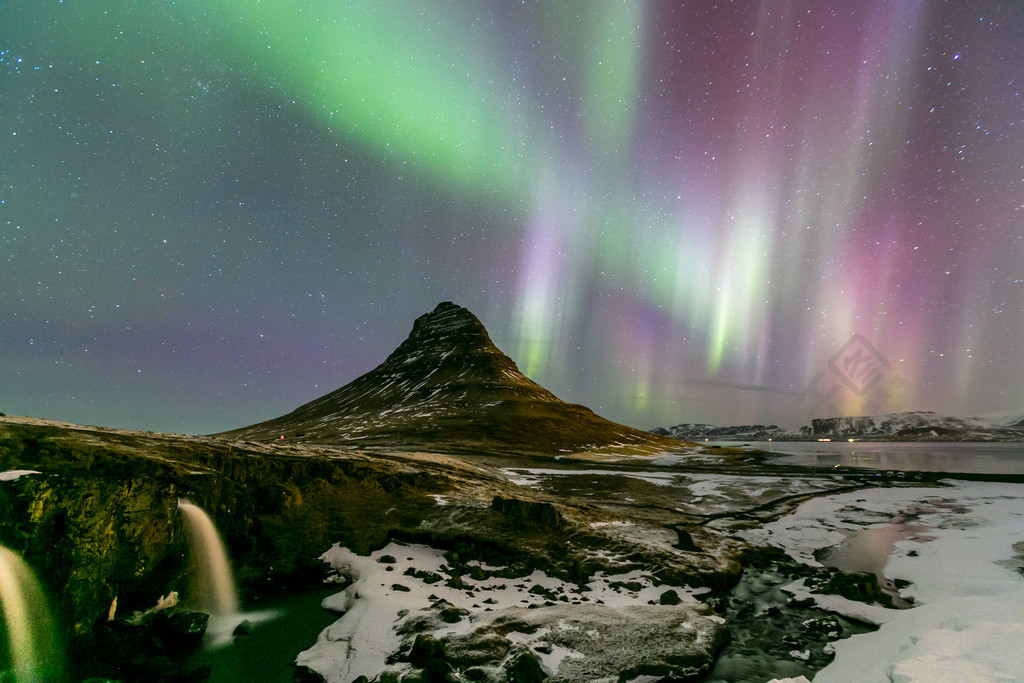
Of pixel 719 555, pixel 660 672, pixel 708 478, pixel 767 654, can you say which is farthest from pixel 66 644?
pixel 708 478

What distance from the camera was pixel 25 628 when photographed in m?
10.7

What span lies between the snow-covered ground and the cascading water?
19.3 meters

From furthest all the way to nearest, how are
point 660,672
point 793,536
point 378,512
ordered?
point 793,536
point 378,512
point 660,672

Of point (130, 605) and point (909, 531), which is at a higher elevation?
point (909, 531)

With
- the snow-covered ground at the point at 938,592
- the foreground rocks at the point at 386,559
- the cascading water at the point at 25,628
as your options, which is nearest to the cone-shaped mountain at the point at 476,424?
the snow-covered ground at the point at 938,592

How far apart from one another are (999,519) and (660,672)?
32.0 meters

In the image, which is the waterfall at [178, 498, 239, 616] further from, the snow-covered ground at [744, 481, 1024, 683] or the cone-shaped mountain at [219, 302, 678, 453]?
the cone-shaped mountain at [219, 302, 678, 453]

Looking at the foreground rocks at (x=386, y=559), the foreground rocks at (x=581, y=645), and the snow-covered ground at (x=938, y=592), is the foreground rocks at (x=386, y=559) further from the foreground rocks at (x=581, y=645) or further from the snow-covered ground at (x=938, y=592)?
the snow-covered ground at (x=938, y=592)

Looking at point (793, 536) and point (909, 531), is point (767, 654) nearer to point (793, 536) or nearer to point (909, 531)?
point (793, 536)

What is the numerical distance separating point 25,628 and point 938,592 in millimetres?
28745

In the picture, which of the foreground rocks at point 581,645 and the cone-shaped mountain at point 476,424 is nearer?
the foreground rocks at point 581,645

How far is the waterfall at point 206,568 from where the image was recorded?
49.0 feet

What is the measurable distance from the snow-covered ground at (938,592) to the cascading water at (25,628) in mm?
19335

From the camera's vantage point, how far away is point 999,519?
27188 millimetres
